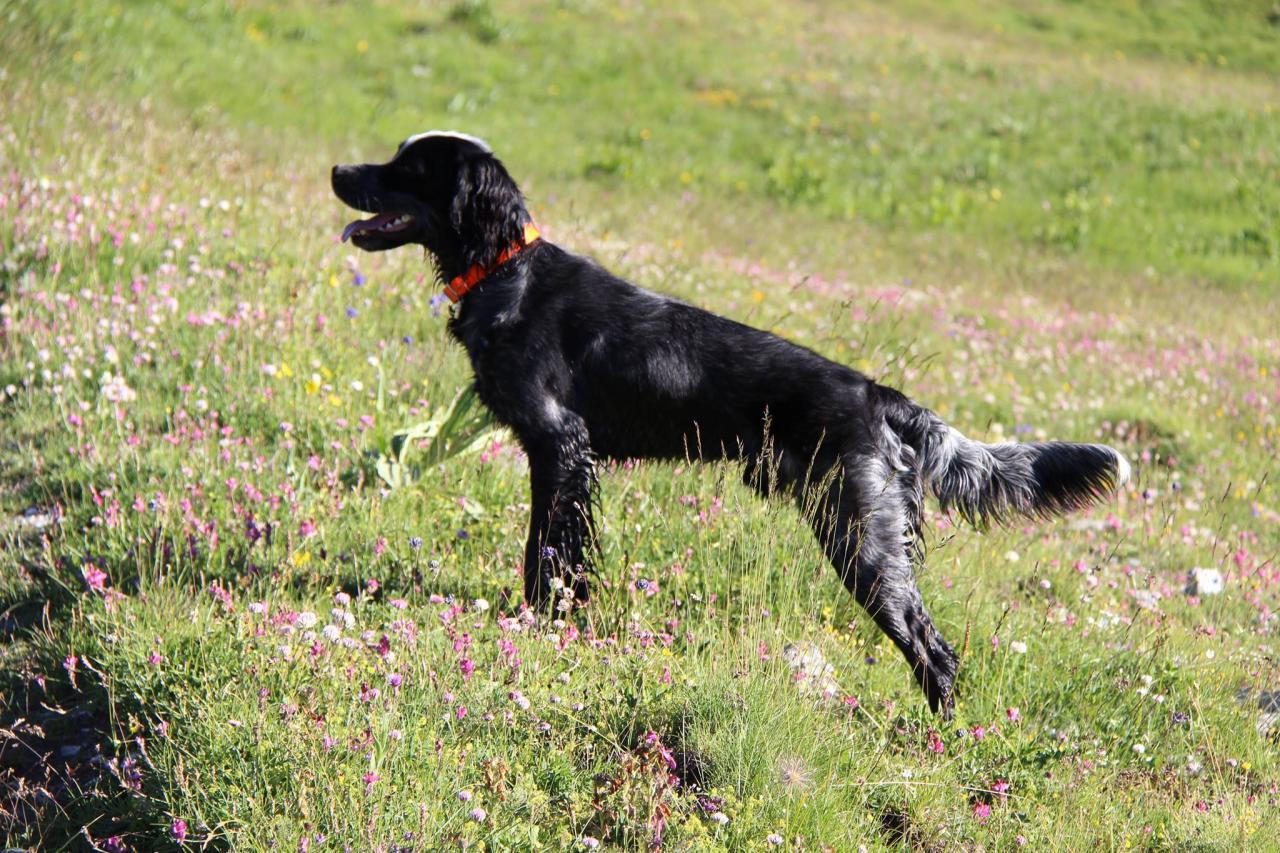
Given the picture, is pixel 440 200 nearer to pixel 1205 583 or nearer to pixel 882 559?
pixel 882 559

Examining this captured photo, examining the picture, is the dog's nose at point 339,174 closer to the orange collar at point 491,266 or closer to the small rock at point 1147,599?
the orange collar at point 491,266

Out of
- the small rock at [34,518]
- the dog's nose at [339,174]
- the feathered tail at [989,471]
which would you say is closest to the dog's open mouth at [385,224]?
the dog's nose at [339,174]

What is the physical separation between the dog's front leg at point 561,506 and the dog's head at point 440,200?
806 mm

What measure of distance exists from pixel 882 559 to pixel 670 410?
940mm

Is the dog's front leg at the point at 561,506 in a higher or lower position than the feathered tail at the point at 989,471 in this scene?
lower

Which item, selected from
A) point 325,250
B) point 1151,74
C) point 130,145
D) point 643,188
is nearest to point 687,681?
point 325,250

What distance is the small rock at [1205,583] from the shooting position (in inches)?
211

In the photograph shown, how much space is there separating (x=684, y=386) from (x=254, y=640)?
1723mm

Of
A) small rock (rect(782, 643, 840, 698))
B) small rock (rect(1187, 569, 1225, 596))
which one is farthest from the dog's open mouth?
small rock (rect(1187, 569, 1225, 596))

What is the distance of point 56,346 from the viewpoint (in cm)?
565

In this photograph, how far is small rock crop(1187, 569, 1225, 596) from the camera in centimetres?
537

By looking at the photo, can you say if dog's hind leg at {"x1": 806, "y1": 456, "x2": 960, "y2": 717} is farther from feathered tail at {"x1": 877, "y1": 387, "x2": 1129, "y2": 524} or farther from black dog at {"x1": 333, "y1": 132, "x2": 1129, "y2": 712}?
feathered tail at {"x1": 877, "y1": 387, "x2": 1129, "y2": 524}

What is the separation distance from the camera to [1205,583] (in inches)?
213

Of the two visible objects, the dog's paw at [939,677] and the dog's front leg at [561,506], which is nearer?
the dog's paw at [939,677]
